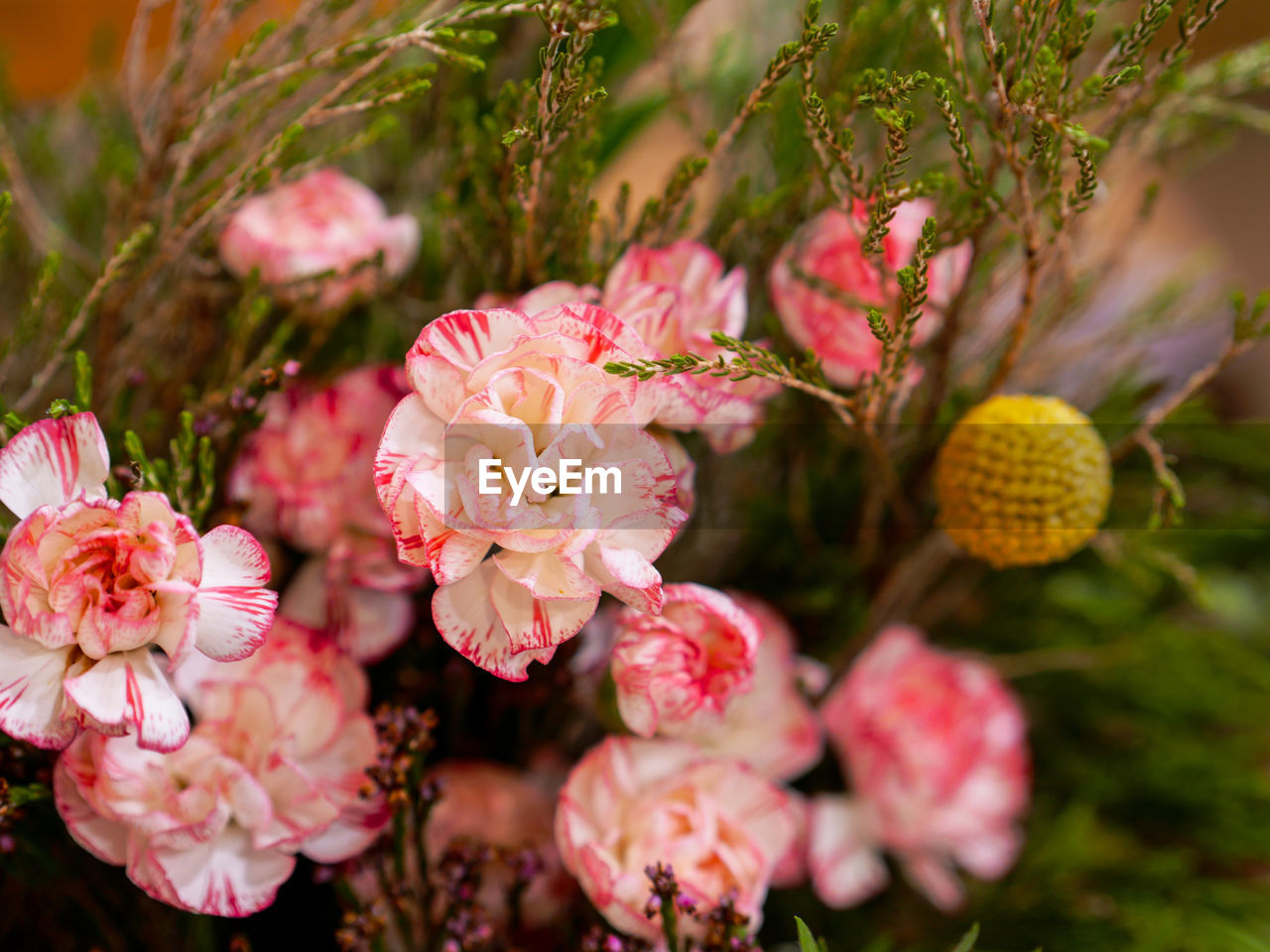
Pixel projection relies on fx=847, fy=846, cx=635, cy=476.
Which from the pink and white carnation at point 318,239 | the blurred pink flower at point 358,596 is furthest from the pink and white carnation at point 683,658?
the pink and white carnation at point 318,239

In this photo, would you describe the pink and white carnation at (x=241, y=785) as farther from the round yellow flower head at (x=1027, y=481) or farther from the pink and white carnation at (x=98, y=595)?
the round yellow flower head at (x=1027, y=481)

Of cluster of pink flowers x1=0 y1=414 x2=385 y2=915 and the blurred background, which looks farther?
the blurred background

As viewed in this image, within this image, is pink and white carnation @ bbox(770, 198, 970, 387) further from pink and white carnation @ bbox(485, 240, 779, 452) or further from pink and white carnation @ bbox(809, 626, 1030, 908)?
pink and white carnation @ bbox(809, 626, 1030, 908)

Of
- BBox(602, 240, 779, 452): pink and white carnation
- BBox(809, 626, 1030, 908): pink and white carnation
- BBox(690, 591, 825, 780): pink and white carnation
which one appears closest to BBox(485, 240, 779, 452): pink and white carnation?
BBox(602, 240, 779, 452): pink and white carnation

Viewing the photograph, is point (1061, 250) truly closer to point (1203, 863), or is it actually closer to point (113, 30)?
point (1203, 863)

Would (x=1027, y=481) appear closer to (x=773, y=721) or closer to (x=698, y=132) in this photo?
(x=773, y=721)

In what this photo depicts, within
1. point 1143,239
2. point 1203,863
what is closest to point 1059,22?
point 1203,863
